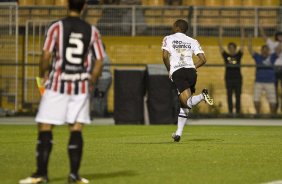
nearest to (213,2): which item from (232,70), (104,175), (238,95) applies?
(232,70)

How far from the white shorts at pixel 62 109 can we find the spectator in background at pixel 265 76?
17.0 metres

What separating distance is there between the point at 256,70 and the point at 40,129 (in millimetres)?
17708

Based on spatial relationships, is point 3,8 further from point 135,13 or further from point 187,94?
point 187,94

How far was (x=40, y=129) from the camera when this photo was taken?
387 inches

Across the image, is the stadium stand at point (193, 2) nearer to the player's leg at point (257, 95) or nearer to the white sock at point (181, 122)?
the player's leg at point (257, 95)

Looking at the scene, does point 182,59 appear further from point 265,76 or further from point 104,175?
point 265,76

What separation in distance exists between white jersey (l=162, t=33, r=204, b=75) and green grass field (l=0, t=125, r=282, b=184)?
4.43 feet

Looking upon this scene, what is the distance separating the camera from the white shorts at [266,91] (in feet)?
86.3

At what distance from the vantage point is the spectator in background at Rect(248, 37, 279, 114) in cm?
2638

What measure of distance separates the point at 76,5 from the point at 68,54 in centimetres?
50

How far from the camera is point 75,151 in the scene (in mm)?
9750

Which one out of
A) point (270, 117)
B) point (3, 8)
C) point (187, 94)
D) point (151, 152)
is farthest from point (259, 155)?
point (3, 8)

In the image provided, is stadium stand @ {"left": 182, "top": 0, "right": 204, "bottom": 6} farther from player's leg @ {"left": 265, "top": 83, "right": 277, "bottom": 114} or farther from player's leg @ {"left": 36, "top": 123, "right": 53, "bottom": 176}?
player's leg @ {"left": 36, "top": 123, "right": 53, "bottom": 176}

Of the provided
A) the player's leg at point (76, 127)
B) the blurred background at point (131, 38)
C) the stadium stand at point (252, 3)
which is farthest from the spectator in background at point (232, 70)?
the player's leg at point (76, 127)
